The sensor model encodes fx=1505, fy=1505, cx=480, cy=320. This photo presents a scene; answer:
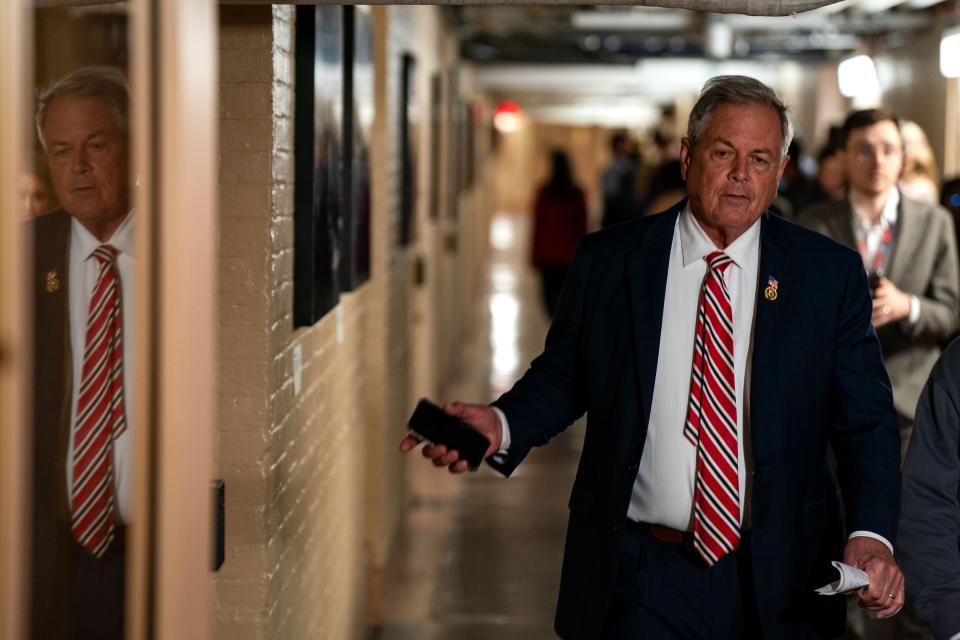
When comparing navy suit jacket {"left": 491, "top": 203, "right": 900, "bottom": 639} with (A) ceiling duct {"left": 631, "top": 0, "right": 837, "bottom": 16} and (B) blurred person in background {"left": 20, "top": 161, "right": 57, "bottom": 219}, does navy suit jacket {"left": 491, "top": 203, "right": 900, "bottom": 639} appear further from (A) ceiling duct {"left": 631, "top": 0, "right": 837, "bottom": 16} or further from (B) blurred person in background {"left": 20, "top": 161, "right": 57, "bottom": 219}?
Result: (B) blurred person in background {"left": 20, "top": 161, "right": 57, "bottom": 219}

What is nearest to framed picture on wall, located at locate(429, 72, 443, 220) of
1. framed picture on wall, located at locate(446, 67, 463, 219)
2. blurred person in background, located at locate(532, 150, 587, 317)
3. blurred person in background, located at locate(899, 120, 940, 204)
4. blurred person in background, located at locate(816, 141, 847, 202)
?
framed picture on wall, located at locate(446, 67, 463, 219)

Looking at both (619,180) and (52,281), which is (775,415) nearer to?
(52,281)

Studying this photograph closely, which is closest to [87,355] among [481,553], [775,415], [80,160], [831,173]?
[80,160]

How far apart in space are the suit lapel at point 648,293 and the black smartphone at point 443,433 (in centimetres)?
35

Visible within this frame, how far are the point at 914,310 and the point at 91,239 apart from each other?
3116mm

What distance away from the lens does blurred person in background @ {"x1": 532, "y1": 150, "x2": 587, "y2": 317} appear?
12.8 meters

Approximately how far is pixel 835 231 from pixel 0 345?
3853 mm

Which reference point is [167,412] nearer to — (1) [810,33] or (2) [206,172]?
(2) [206,172]

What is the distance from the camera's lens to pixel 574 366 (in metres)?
3.21

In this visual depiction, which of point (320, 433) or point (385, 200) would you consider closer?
point (320, 433)

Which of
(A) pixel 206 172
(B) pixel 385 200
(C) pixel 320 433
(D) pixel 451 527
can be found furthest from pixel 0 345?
(D) pixel 451 527

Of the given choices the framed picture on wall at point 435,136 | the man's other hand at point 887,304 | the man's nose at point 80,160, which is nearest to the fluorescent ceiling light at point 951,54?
the framed picture on wall at point 435,136

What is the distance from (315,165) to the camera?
375 centimetres

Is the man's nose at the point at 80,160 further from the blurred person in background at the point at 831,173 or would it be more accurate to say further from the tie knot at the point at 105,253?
the blurred person in background at the point at 831,173
